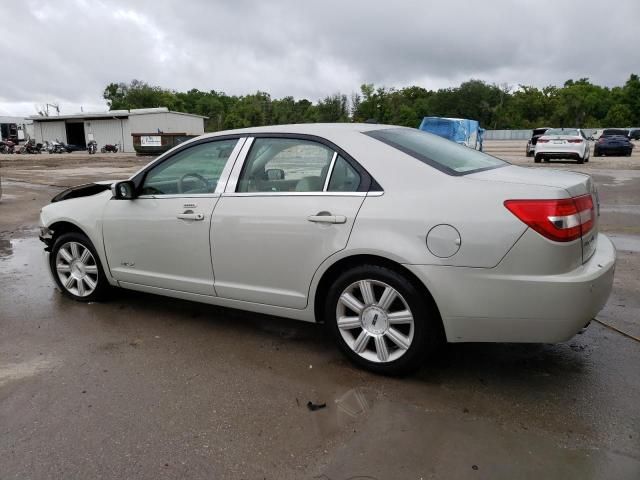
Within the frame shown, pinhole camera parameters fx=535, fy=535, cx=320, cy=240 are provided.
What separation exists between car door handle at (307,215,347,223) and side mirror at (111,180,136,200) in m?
1.73

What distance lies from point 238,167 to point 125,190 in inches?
42.6

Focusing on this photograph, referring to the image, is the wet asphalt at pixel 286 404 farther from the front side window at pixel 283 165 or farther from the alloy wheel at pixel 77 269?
the front side window at pixel 283 165

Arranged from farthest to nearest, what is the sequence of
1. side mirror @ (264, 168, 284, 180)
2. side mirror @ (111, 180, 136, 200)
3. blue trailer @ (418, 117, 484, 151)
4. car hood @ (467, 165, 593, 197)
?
blue trailer @ (418, 117, 484, 151), side mirror @ (111, 180, 136, 200), side mirror @ (264, 168, 284, 180), car hood @ (467, 165, 593, 197)

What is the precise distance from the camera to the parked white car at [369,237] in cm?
289

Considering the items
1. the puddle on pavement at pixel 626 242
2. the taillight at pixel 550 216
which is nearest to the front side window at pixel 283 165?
the taillight at pixel 550 216

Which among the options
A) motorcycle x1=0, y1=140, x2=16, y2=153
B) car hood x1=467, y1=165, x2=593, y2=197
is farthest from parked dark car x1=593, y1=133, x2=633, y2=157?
motorcycle x1=0, y1=140, x2=16, y2=153

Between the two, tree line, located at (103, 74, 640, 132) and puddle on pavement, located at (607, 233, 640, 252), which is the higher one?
tree line, located at (103, 74, 640, 132)

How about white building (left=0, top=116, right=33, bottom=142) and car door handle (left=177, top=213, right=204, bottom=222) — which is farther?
white building (left=0, top=116, right=33, bottom=142)

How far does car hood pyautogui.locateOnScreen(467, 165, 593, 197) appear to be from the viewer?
302 centimetres

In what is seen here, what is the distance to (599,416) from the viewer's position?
291 cm

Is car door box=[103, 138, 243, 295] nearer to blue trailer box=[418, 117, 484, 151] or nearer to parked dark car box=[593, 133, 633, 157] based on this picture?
blue trailer box=[418, 117, 484, 151]

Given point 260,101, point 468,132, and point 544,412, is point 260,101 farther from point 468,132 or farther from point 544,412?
point 544,412

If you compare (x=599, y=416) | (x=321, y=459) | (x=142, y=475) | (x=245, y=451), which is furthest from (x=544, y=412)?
(x=142, y=475)

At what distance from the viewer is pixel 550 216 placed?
9.30 feet
